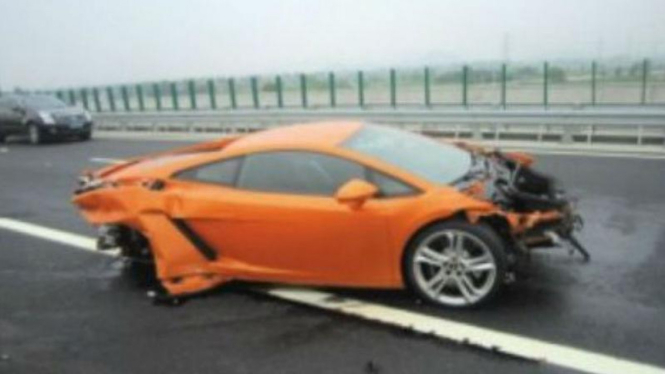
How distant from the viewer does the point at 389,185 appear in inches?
220

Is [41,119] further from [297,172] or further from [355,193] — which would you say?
[355,193]

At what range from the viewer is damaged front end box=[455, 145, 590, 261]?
546 cm

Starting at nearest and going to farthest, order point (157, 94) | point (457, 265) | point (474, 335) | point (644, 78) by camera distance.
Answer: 1. point (474, 335)
2. point (457, 265)
3. point (644, 78)
4. point (157, 94)

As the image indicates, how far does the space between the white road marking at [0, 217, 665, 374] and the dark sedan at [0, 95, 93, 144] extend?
17.6 m

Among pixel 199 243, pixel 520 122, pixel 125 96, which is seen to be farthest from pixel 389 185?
pixel 125 96

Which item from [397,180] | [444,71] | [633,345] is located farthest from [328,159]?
[444,71]

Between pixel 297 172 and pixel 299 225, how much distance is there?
0.44 m

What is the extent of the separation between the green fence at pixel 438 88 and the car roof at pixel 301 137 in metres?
15.4

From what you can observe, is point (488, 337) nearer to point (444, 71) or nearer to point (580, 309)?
point (580, 309)

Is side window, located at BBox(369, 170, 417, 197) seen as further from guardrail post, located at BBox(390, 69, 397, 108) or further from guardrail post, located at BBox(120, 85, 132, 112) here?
guardrail post, located at BBox(120, 85, 132, 112)

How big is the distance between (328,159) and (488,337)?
1.73m

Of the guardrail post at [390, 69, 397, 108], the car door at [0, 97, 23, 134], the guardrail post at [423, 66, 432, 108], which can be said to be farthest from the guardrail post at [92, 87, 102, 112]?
the guardrail post at [423, 66, 432, 108]

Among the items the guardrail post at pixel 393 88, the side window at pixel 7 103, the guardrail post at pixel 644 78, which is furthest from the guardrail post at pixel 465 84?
the side window at pixel 7 103

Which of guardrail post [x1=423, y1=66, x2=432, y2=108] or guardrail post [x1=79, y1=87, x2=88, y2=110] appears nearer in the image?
guardrail post [x1=423, y1=66, x2=432, y2=108]
